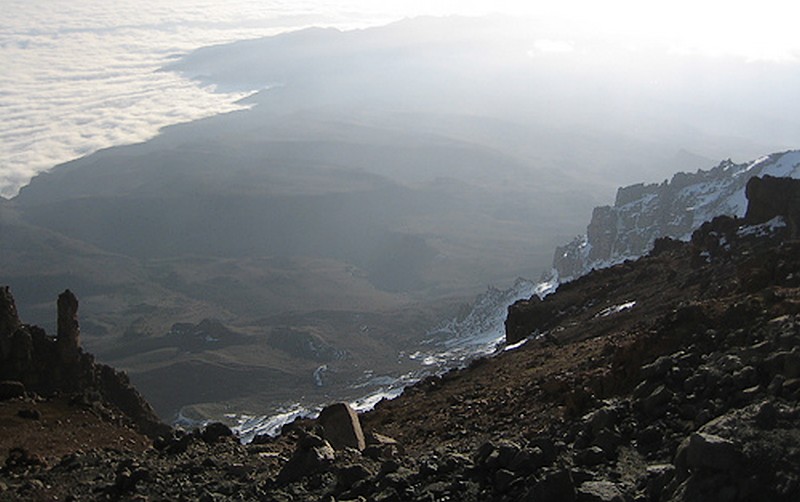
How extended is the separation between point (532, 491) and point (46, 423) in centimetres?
1597

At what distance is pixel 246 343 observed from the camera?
166 m

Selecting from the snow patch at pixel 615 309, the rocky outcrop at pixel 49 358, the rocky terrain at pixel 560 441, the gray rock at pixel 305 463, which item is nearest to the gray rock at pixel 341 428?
the rocky terrain at pixel 560 441

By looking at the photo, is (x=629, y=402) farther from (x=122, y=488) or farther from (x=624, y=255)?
(x=624, y=255)

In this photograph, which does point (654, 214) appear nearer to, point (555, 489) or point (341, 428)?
point (341, 428)

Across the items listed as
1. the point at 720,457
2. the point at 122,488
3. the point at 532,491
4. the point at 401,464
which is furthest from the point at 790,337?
the point at 122,488

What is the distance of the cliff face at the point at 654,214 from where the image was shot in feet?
501

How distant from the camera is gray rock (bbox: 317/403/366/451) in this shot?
16.8 meters

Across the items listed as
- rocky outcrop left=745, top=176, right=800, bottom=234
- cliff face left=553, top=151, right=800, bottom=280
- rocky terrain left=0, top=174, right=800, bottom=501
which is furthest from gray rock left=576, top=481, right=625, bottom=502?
cliff face left=553, top=151, right=800, bottom=280

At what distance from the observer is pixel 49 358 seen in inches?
1284

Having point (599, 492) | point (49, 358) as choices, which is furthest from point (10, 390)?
point (599, 492)

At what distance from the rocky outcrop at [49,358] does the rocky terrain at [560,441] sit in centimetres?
569

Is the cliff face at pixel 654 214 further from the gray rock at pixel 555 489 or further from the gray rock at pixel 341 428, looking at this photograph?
A: the gray rock at pixel 555 489

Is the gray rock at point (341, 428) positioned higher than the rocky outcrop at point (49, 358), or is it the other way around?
the gray rock at point (341, 428)

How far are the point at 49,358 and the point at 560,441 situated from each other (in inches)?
951
